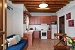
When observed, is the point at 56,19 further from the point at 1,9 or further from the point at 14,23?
the point at 1,9

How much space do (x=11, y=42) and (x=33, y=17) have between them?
22.0 ft

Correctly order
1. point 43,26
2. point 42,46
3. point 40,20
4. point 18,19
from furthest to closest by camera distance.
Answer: point 43,26 → point 40,20 → point 42,46 → point 18,19

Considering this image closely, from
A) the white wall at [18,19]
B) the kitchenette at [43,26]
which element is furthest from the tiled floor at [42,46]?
the kitchenette at [43,26]

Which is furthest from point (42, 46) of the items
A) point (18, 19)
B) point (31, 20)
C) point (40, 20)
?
point (31, 20)

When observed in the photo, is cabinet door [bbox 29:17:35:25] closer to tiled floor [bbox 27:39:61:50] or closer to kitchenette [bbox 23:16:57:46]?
kitchenette [bbox 23:16:57:46]

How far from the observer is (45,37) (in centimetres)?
1060

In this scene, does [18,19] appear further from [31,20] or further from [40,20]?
[40,20]

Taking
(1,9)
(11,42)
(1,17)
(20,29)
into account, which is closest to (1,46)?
(1,17)

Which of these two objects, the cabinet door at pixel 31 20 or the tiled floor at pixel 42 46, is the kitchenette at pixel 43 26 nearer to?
the cabinet door at pixel 31 20

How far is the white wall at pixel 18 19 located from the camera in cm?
666

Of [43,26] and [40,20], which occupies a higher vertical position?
Answer: [40,20]

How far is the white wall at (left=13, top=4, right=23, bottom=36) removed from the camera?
21.8 feet

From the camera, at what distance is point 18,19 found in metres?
6.69

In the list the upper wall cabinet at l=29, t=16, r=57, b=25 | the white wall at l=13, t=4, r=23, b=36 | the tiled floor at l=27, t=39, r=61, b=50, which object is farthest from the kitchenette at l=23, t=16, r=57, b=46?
the white wall at l=13, t=4, r=23, b=36
